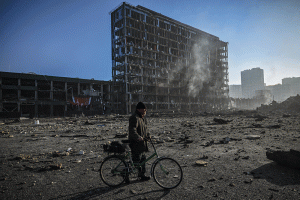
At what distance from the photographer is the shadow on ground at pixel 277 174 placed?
3.58m

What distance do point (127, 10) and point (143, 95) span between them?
2509 cm

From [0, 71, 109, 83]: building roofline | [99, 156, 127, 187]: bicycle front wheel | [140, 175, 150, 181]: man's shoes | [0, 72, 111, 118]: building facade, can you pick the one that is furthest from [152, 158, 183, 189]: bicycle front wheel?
[0, 71, 109, 83]: building roofline

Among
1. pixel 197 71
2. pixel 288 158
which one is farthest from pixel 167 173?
pixel 197 71

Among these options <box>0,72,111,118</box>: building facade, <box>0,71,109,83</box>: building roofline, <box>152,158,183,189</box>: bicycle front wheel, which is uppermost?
<box>0,71,109,83</box>: building roofline

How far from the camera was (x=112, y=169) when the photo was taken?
11.8ft

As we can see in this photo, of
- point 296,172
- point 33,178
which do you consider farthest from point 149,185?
point 296,172

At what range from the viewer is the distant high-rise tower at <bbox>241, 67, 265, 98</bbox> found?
151500 mm

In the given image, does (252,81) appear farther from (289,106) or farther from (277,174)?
(277,174)

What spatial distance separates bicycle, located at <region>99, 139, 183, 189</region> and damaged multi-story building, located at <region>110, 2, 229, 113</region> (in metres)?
36.5

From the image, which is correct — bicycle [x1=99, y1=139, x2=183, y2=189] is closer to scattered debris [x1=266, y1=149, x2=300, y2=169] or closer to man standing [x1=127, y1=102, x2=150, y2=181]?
man standing [x1=127, y1=102, x2=150, y2=181]

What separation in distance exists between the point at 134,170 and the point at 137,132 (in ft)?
2.76

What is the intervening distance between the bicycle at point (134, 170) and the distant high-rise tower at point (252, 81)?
565ft

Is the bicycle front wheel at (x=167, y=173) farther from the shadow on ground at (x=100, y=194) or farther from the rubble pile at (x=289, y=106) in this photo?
the rubble pile at (x=289, y=106)

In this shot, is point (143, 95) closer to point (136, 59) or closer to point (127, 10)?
point (136, 59)
